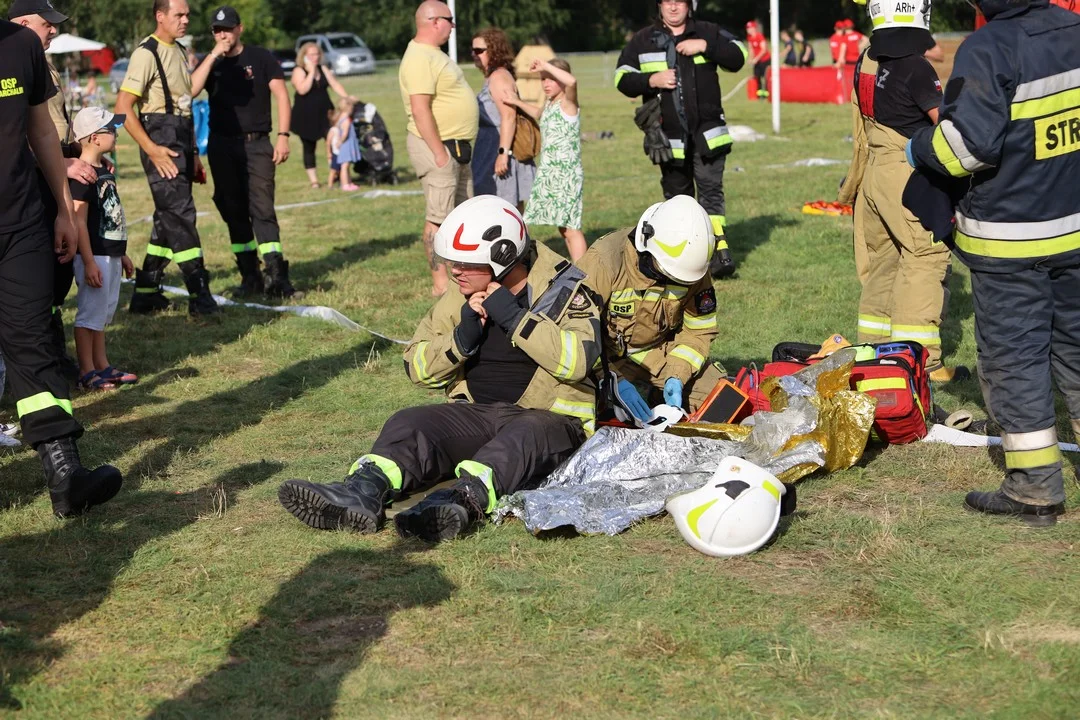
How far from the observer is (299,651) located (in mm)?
4207

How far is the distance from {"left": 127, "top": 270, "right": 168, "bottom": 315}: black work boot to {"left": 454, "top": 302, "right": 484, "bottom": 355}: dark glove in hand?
5.57 m

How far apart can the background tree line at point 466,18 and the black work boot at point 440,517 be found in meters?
51.2

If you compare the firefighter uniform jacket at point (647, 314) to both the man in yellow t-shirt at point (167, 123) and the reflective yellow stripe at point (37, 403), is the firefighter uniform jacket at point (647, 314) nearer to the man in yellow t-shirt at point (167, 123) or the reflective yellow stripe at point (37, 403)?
the reflective yellow stripe at point (37, 403)

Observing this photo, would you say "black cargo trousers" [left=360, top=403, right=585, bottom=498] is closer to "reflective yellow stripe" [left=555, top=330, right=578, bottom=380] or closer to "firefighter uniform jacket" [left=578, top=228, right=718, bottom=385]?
"reflective yellow stripe" [left=555, top=330, right=578, bottom=380]

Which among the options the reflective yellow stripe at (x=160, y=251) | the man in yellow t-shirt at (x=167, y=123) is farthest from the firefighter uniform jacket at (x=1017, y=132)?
the reflective yellow stripe at (x=160, y=251)

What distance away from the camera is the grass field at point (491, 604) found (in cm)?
386

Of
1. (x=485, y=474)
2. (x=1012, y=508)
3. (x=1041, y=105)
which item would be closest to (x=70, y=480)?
(x=485, y=474)

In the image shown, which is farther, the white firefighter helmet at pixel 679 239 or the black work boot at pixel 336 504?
the white firefighter helmet at pixel 679 239

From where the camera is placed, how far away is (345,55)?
48.8 meters

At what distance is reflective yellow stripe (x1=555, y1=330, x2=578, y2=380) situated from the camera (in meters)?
5.40

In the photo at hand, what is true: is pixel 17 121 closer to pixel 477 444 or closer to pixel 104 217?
pixel 477 444

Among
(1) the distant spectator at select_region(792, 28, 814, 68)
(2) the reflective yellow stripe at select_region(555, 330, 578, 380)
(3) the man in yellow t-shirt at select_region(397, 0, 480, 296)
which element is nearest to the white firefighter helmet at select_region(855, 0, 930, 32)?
(2) the reflective yellow stripe at select_region(555, 330, 578, 380)

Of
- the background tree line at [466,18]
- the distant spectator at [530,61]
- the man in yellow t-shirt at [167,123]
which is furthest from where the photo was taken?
the background tree line at [466,18]

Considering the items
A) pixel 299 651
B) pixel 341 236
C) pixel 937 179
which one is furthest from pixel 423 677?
pixel 341 236
